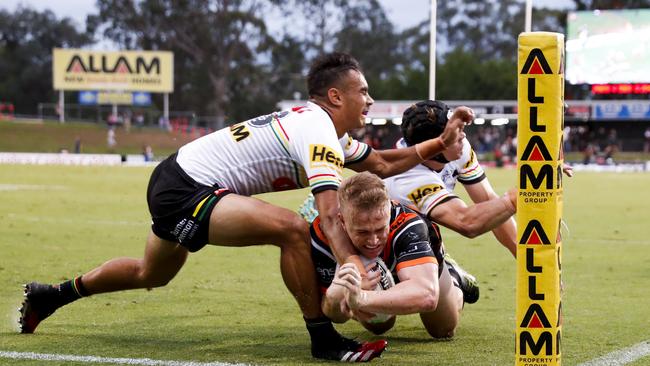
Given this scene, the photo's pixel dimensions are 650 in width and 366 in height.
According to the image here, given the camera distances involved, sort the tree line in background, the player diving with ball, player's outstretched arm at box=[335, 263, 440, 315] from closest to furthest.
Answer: player's outstretched arm at box=[335, 263, 440, 315] → the player diving with ball → the tree line in background

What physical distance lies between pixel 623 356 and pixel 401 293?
1.67 meters

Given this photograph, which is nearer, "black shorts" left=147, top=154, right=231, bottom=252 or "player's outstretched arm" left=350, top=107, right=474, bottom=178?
"black shorts" left=147, top=154, right=231, bottom=252

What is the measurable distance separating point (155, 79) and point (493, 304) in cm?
6504

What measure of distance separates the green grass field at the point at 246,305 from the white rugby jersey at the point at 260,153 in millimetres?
1007

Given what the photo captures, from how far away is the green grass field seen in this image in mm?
6398

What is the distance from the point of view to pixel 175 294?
905cm

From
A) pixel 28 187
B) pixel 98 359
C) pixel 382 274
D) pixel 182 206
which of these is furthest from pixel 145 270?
pixel 28 187

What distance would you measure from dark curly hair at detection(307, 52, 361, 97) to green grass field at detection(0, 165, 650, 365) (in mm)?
1568

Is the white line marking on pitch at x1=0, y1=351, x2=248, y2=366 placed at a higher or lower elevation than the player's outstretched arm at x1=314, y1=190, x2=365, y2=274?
lower

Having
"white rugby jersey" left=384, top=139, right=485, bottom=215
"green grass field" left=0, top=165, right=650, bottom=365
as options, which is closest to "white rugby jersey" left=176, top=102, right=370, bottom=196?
"green grass field" left=0, top=165, right=650, bottom=365

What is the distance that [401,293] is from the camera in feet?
17.2

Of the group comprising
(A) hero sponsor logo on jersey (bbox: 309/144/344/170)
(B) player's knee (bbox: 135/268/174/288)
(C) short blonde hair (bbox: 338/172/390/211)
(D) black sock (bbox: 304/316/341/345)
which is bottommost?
(D) black sock (bbox: 304/316/341/345)

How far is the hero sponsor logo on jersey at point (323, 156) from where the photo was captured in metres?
5.88

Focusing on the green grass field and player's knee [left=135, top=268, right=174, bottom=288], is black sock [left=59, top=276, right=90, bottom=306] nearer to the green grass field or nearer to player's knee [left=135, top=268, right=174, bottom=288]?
the green grass field
